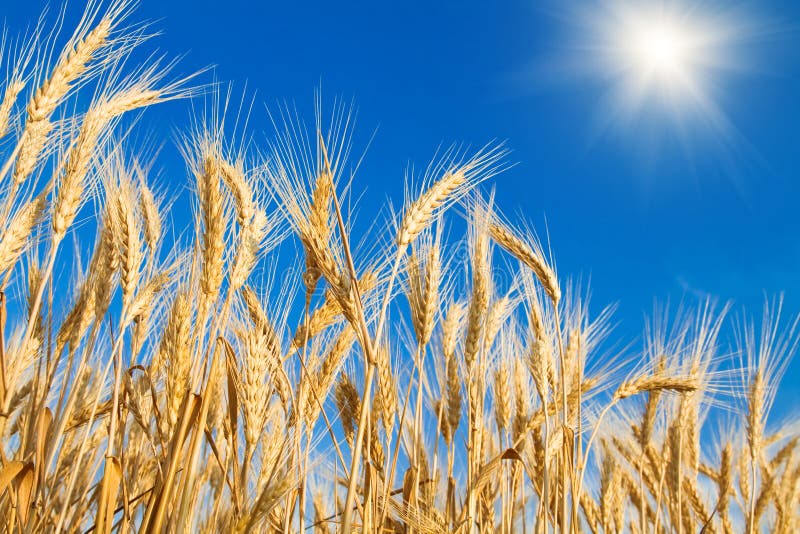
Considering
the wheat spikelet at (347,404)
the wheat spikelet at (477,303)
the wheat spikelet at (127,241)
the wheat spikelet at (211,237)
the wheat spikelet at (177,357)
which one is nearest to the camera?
the wheat spikelet at (177,357)

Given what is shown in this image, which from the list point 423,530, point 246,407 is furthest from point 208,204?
point 423,530

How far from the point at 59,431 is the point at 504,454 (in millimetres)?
1521

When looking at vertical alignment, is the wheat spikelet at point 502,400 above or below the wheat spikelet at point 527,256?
below

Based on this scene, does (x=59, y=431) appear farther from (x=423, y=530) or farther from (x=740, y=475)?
(x=740, y=475)

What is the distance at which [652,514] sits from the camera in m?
4.39

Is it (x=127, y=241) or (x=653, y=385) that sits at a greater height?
(x=653, y=385)

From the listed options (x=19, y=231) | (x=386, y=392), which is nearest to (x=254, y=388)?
(x=386, y=392)

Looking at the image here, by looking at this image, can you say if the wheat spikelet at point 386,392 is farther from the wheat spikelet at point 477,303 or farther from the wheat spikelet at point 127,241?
the wheat spikelet at point 127,241

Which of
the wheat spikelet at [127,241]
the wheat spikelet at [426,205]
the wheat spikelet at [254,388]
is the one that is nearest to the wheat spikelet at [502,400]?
the wheat spikelet at [426,205]

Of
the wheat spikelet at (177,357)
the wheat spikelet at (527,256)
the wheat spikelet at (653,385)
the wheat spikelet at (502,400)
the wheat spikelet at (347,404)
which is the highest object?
the wheat spikelet at (527,256)

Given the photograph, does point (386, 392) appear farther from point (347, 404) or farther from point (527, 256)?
point (527, 256)

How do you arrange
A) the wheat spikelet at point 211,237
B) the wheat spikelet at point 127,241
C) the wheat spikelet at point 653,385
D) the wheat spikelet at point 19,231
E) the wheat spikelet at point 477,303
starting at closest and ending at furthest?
the wheat spikelet at point 211,237
the wheat spikelet at point 127,241
the wheat spikelet at point 19,231
the wheat spikelet at point 477,303
the wheat spikelet at point 653,385

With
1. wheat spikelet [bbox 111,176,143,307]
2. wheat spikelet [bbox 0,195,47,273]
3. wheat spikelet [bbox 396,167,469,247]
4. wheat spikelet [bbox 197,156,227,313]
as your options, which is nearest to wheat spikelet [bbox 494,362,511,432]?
wheat spikelet [bbox 396,167,469,247]

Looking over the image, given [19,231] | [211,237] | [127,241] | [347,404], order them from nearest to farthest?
[211,237] < [127,241] < [19,231] < [347,404]
